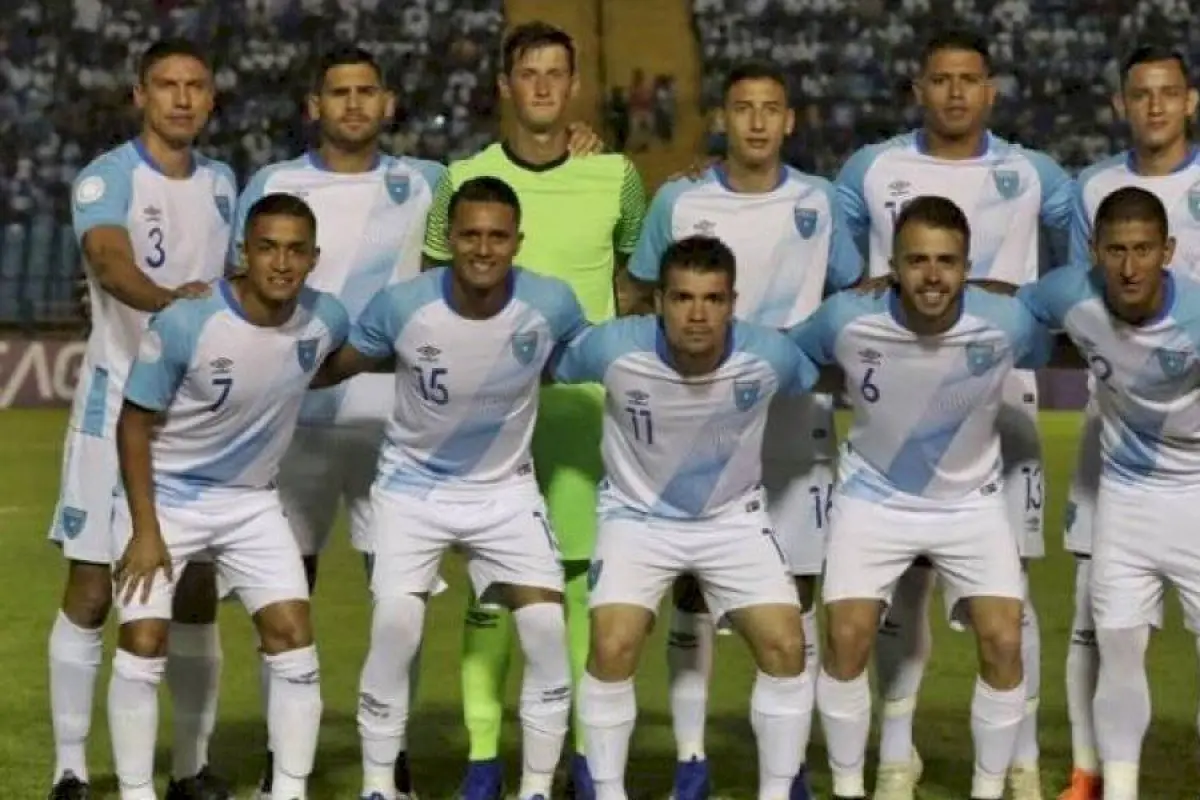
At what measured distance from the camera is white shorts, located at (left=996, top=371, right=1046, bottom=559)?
5363mm

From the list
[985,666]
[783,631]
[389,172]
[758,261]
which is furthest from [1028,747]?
[389,172]

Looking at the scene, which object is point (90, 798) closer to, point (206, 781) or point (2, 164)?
→ point (206, 781)

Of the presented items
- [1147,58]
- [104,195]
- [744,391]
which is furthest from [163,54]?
[1147,58]

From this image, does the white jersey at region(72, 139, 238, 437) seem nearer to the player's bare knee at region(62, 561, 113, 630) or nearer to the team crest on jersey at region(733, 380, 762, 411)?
the player's bare knee at region(62, 561, 113, 630)

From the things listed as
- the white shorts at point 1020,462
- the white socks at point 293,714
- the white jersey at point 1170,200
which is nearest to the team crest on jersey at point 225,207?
the white socks at point 293,714

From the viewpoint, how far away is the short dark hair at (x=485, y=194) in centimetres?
495

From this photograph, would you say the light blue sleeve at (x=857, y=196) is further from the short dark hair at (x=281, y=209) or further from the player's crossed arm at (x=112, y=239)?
the player's crossed arm at (x=112, y=239)

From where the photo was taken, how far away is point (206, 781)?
533 centimetres

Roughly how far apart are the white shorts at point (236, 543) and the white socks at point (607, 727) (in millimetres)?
700

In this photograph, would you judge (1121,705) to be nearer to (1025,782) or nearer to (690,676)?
(1025,782)

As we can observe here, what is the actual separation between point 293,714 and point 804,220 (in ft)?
5.64

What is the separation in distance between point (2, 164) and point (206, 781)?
13.7 meters

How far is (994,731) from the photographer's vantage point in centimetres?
496

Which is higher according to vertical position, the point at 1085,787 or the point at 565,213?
the point at 565,213
